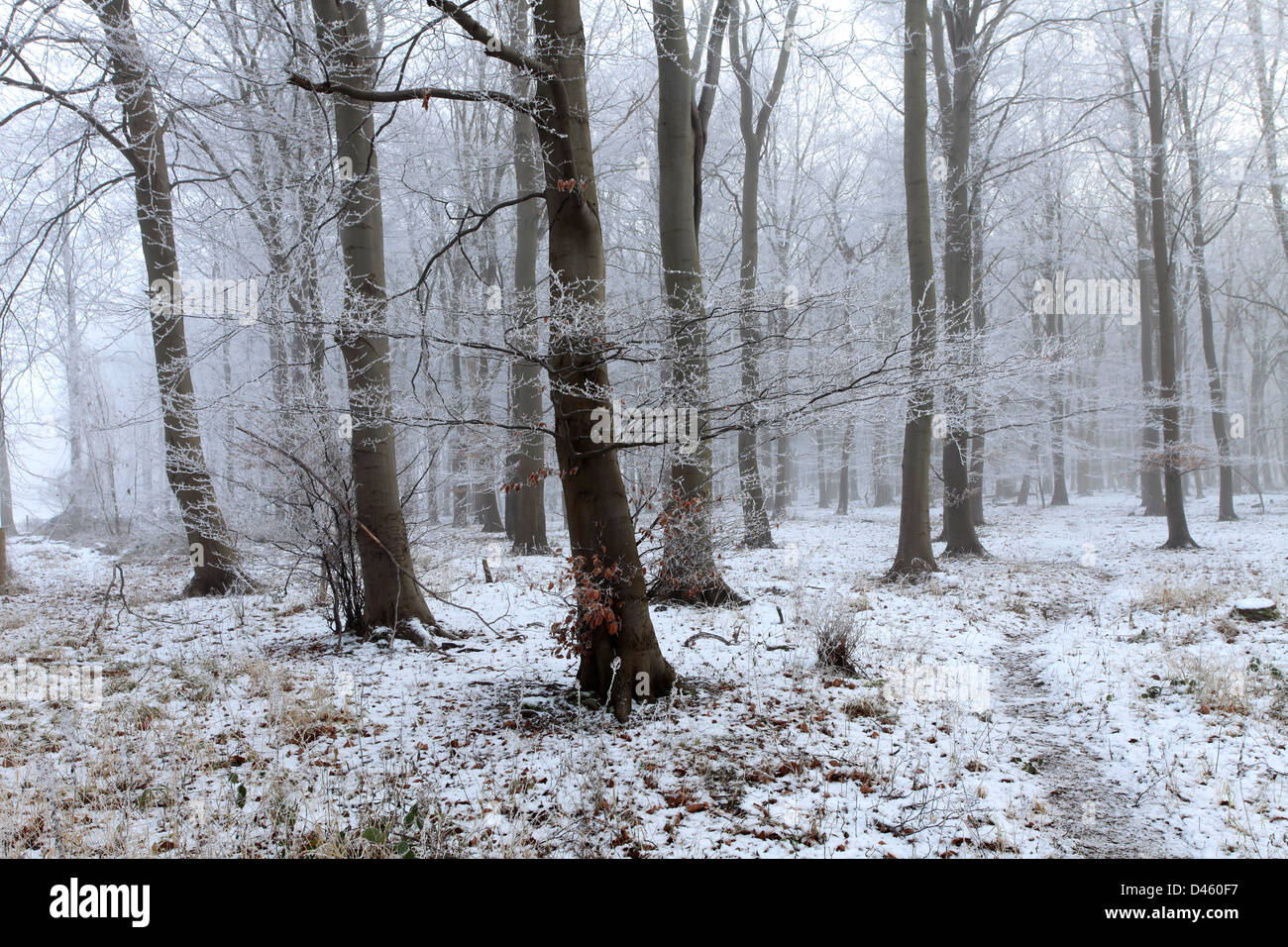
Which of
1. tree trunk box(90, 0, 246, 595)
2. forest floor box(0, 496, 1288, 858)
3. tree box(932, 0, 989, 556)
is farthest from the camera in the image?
tree box(932, 0, 989, 556)

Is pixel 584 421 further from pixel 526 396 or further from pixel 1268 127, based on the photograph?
pixel 1268 127

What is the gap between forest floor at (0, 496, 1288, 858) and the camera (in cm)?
324

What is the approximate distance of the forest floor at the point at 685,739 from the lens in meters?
3.24

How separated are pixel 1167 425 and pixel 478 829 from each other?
51.2ft

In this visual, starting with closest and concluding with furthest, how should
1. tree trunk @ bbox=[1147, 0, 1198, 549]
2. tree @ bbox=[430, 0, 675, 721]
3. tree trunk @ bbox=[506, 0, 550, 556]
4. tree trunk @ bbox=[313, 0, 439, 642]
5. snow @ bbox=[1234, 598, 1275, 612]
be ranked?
1. tree @ bbox=[430, 0, 675, 721]
2. tree trunk @ bbox=[313, 0, 439, 642]
3. snow @ bbox=[1234, 598, 1275, 612]
4. tree trunk @ bbox=[506, 0, 550, 556]
5. tree trunk @ bbox=[1147, 0, 1198, 549]

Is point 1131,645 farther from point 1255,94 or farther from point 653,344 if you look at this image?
point 1255,94

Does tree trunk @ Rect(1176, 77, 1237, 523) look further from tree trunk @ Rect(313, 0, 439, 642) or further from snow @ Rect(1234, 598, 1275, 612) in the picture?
tree trunk @ Rect(313, 0, 439, 642)

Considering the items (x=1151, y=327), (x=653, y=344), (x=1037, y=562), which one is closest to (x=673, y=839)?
(x=653, y=344)

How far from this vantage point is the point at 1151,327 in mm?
21797

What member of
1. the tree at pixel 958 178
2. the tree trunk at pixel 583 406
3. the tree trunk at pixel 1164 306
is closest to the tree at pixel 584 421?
the tree trunk at pixel 583 406

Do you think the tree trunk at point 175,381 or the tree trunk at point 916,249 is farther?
the tree trunk at point 916,249

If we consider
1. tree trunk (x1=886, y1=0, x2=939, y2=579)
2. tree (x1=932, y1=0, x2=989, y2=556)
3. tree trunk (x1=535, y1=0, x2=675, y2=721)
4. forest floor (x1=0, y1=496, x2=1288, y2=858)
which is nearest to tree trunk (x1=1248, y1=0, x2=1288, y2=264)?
tree (x1=932, y1=0, x2=989, y2=556)

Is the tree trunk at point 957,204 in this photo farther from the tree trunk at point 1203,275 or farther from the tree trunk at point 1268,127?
the tree trunk at point 1268,127

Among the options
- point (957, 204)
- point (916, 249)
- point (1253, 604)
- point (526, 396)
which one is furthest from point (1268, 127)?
point (526, 396)
